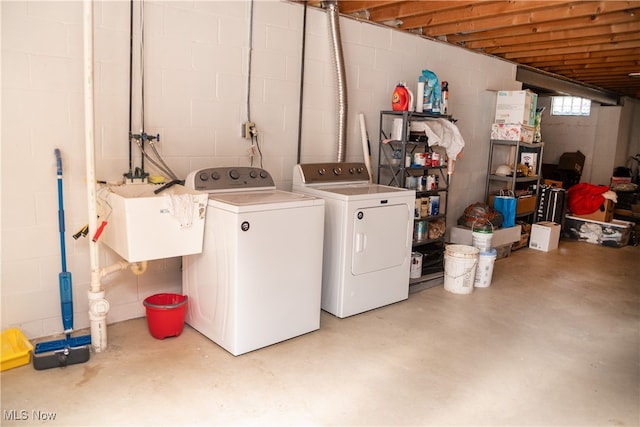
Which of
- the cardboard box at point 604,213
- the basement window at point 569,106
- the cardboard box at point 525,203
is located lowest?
the cardboard box at point 604,213

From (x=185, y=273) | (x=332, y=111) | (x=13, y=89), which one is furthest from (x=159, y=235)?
(x=332, y=111)

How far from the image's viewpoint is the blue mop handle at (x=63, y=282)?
9.37 feet

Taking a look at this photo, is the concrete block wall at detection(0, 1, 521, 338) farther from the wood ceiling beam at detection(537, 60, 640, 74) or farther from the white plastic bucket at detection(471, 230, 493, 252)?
the wood ceiling beam at detection(537, 60, 640, 74)

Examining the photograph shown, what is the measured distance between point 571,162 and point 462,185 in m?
5.31

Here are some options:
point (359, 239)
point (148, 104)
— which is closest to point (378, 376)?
point (359, 239)

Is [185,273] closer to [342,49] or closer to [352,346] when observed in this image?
[352,346]

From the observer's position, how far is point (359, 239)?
350 cm

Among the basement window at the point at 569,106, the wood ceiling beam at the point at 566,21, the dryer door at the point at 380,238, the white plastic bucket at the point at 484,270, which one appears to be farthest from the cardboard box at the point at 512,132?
the basement window at the point at 569,106

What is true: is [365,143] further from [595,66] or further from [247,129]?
[595,66]

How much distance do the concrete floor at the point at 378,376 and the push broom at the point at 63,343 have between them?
2.2 inches

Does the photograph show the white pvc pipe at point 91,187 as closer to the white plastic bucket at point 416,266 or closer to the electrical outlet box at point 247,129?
the electrical outlet box at point 247,129

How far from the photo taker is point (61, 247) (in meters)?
2.92

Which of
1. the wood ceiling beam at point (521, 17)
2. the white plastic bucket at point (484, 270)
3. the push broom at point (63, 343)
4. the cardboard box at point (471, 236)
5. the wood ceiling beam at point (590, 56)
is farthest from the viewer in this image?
the wood ceiling beam at point (590, 56)

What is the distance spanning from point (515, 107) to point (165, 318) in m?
4.65
